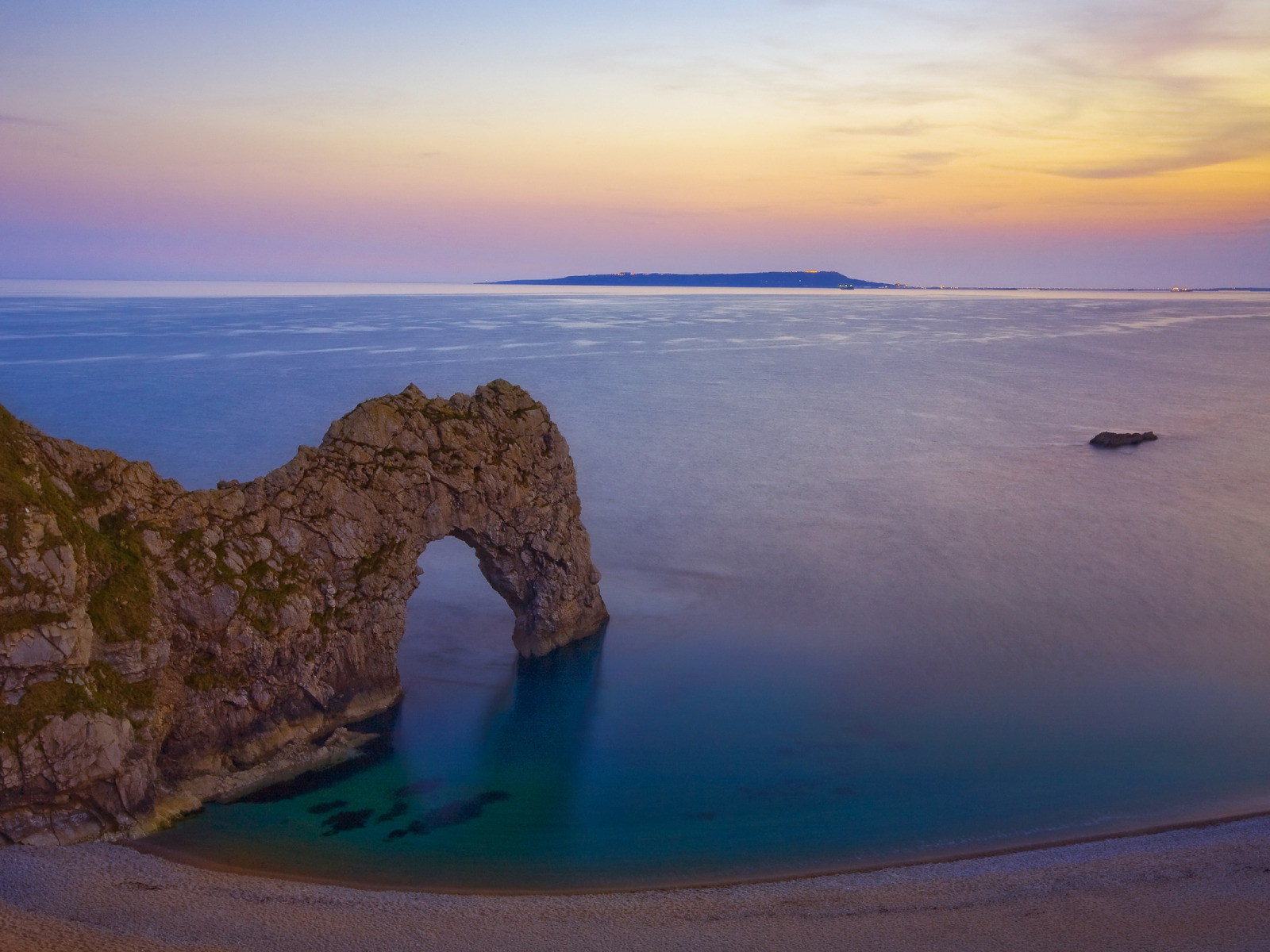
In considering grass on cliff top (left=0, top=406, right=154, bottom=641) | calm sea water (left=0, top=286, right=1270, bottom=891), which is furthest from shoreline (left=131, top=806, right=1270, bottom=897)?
grass on cliff top (left=0, top=406, right=154, bottom=641)

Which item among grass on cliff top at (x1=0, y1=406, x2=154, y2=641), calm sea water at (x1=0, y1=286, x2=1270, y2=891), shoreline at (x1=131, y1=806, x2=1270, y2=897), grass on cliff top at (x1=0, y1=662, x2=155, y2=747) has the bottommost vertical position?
shoreline at (x1=131, y1=806, x2=1270, y2=897)

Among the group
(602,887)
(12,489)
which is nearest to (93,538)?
(12,489)

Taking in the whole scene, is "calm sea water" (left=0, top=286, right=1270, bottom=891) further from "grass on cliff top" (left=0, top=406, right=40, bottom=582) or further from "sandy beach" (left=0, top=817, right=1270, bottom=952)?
"grass on cliff top" (left=0, top=406, right=40, bottom=582)

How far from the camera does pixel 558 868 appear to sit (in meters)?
19.2

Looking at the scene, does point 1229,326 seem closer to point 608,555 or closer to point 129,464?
point 608,555

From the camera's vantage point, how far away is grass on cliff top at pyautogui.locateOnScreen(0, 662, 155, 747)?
17.2m

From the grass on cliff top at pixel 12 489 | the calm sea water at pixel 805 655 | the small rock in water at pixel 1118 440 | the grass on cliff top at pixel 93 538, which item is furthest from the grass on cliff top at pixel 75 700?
the small rock in water at pixel 1118 440

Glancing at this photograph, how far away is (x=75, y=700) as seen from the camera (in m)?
17.9

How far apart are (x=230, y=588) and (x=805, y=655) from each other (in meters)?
15.8

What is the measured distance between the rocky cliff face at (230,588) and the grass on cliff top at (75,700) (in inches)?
1.3

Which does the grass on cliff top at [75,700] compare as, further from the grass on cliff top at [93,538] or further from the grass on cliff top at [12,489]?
the grass on cliff top at [12,489]

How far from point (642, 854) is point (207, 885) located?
8.00 meters

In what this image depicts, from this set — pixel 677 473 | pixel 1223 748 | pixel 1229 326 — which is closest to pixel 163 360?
pixel 677 473

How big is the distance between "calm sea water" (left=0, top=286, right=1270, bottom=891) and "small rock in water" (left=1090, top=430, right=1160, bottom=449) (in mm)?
1905
